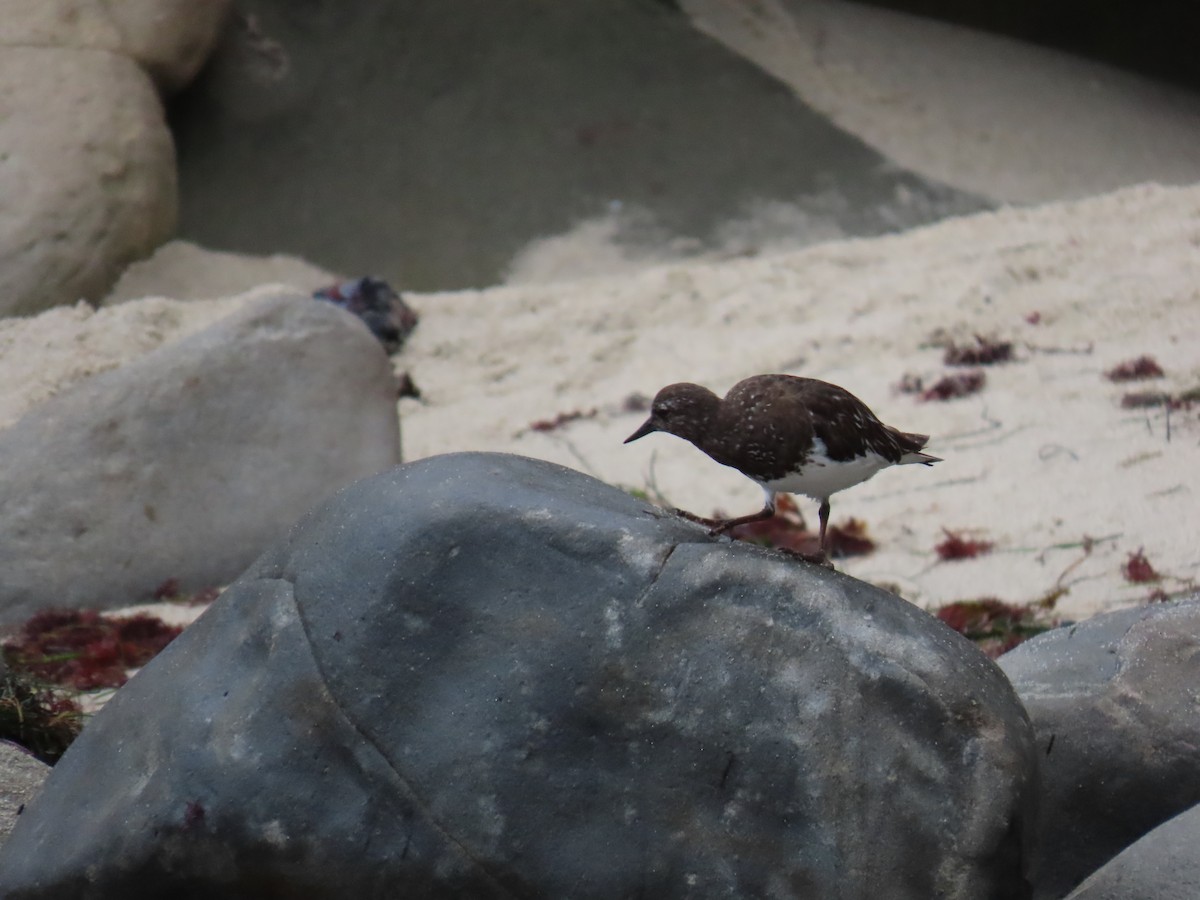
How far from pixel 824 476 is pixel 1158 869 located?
1143mm

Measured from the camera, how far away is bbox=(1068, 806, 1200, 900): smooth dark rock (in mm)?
2641

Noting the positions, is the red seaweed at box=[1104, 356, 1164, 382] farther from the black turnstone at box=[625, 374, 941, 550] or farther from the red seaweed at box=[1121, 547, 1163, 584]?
the black turnstone at box=[625, 374, 941, 550]

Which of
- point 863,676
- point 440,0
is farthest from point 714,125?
point 863,676

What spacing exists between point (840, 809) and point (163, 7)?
8989 millimetres

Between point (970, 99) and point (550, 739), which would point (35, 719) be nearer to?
point (550, 739)

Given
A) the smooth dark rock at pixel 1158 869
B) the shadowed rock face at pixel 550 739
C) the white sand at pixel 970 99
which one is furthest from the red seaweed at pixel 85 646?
the white sand at pixel 970 99

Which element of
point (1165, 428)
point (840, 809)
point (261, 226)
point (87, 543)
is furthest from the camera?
point (261, 226)

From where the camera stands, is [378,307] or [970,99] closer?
[378,307]

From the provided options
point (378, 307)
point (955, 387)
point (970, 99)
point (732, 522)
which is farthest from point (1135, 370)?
point (970, 99)

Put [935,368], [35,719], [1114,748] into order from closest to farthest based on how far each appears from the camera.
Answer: [1114,748] < [35,719] < [935,368]

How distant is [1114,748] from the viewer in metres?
3.21

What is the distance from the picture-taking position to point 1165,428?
5.83m

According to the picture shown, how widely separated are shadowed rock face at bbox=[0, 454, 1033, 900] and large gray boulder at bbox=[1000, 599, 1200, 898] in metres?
0.44

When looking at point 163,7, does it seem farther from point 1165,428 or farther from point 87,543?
point 1165,428
